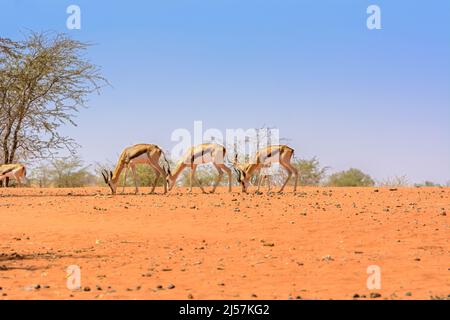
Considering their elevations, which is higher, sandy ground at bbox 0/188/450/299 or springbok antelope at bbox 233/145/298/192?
springbok antelope at bbox 233/145/298/192

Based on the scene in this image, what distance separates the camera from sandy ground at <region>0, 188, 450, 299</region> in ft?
29.9

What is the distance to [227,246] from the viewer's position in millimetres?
13180

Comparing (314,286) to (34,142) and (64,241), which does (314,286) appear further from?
(34,142)

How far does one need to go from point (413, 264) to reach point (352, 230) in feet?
12.6

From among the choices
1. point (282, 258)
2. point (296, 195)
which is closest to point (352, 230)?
point (282, 258)

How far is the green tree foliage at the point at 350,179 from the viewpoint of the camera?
37.2 metres

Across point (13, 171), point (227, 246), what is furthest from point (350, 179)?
point (227, 246)

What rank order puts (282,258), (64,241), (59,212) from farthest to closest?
(59,212)
(64,241)
(282,258)

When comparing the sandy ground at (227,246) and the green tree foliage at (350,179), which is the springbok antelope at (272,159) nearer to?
the sandy ground at (227,246)

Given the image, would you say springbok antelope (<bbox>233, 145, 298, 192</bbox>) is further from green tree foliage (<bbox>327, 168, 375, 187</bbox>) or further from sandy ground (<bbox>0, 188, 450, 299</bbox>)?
green tree foliage (<bbox>327, 168, 375, 187</bbox>)

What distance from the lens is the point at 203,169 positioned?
118 ft

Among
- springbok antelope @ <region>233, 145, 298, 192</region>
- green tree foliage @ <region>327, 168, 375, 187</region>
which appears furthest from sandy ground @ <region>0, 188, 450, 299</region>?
green tree foliage @ <region>327, 168, 375, 187</region>

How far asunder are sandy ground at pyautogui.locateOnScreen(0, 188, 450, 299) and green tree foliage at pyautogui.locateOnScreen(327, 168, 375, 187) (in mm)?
14930
